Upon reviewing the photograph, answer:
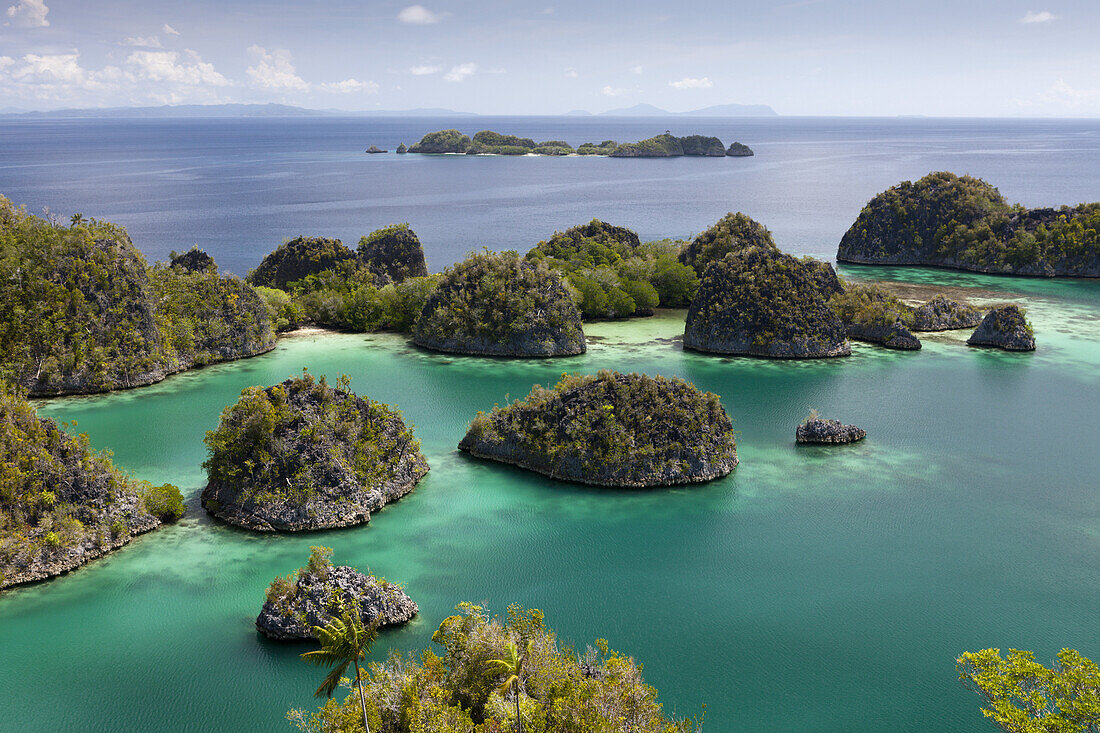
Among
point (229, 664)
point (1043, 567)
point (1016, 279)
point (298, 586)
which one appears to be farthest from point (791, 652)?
point (1016, 279)

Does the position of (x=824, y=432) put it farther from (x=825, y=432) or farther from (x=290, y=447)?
(x=290, y=447)

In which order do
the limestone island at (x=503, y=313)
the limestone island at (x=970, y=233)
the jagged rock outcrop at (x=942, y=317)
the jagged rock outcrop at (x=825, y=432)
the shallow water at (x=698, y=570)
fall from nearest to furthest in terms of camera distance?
the shallow water at (x=698, y=570)
the jagged rock outcrop at (x=825, y=432)
the limestone island at (x=503, y=313)
the jagged rock outcrop at (x=942, y=317)
the limestone island at (x=970, y=233)

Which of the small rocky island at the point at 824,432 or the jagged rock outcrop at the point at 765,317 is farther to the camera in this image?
the jagged rock outcrop at the point at 765,317

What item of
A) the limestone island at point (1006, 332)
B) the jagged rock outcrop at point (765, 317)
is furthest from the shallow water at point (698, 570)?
the limestone island at point (1006, 332)

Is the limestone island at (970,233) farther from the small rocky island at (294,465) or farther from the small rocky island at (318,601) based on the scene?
the small rocky island at (318,601)

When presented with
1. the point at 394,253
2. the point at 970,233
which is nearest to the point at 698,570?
the point at 394,253

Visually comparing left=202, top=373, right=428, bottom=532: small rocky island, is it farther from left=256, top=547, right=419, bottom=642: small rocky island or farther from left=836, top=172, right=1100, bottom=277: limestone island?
left=836, top=172, right=1100, bottom=277: limestone island
